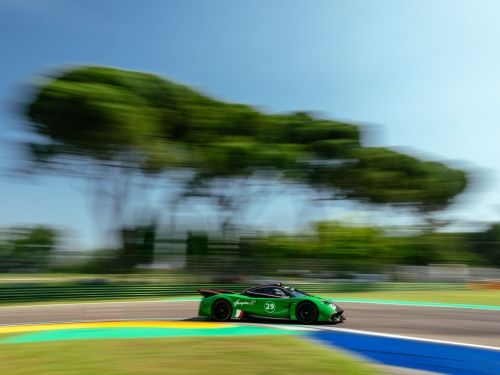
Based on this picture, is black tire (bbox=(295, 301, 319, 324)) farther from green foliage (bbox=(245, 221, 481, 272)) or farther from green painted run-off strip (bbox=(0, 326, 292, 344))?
green foliage (bbox=(245, 221, 481, 272))

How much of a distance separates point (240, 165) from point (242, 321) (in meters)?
19.5

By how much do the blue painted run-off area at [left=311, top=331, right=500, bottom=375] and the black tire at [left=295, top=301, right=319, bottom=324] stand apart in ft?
4.69

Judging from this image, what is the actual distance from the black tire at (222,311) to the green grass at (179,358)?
3.23m

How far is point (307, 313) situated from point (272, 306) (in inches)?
32.5

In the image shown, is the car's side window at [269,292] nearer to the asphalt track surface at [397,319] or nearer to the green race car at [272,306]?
the green race car at [272,306]

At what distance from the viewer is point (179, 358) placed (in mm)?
7230

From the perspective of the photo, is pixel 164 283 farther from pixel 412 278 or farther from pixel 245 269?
pixel 412 278

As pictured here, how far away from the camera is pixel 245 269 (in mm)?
28234

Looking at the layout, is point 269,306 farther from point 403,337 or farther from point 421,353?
point 421,353

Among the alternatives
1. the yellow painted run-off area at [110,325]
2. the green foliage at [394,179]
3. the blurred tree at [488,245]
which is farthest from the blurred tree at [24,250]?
the blurred tree at [488,245]

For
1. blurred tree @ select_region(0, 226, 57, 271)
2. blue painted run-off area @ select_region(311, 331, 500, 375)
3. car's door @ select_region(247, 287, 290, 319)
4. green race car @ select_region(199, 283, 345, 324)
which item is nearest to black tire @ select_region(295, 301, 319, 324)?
green race car @ select_region(199, 283, 345, 324)

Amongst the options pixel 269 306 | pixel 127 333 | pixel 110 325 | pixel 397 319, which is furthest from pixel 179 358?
pixel 397 319

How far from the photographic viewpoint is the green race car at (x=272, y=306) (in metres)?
11.8

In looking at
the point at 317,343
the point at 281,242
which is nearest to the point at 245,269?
the point at 281,242
